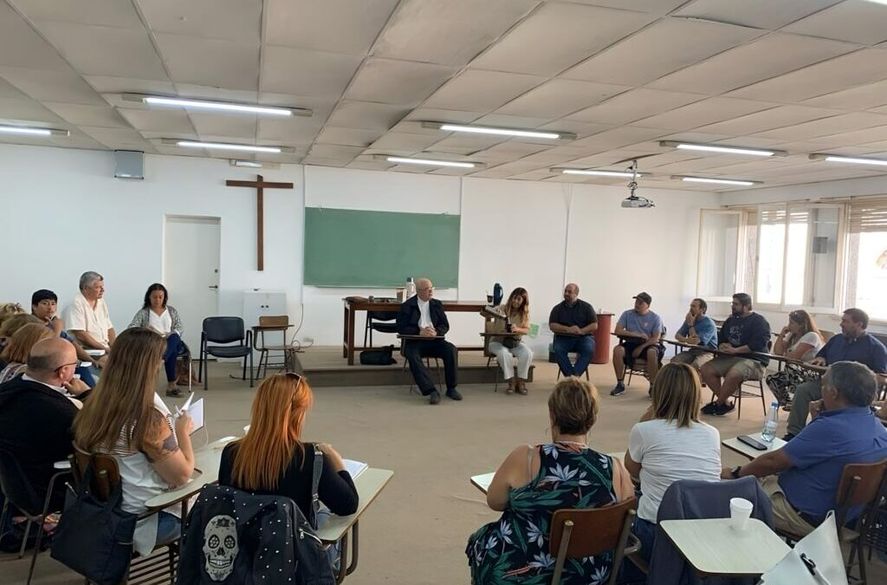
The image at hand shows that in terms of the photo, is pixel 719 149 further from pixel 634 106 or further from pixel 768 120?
pixel 634 106


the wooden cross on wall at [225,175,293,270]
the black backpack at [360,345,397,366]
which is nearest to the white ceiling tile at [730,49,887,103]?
the black backpack at [360,345,397,366]

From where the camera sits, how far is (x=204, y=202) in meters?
7.96

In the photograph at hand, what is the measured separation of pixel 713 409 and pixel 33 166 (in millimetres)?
8162

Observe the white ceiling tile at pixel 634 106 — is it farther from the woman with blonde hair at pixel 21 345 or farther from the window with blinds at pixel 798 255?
the window with blinds at pixel 798 255

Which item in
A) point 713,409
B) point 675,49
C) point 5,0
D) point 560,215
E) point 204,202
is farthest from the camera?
point 560,215

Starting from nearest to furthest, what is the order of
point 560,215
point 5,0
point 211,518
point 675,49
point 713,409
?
point 211,518 → point 5,0 → point 675,49 → point 713,409 → point 560,215

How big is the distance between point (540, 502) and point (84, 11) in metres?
3.15

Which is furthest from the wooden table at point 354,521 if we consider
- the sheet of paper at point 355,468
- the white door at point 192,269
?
the white door at point 192,269

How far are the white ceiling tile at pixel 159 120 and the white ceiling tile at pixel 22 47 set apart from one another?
1173 millimetres

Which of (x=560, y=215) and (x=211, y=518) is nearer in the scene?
(x=211, y=518)

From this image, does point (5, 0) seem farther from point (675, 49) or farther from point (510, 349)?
point (510, 349)

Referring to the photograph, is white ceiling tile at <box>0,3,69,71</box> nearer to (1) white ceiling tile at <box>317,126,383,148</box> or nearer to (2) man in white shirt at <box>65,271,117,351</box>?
(2) man in white shirt at <box>65,271,117,351</box>

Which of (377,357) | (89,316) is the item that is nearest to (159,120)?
(89,316)

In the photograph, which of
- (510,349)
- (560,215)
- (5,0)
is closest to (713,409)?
(510,349)
